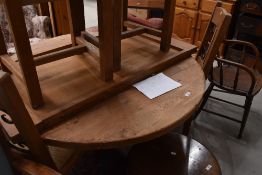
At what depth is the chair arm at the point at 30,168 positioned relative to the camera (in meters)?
0.77

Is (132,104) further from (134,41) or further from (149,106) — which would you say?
(134,41)

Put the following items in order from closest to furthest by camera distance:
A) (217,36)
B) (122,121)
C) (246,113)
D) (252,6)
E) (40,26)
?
1. (122,121)
2. (217,36)
3. (246,113)
4. (40,26)
5. (252,6)

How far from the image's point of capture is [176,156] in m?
1.17

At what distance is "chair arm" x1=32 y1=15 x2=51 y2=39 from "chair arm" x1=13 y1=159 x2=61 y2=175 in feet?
6.08

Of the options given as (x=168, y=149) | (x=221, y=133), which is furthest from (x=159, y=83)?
(x=221, y=133)

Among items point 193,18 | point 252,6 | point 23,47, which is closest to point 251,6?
point 252,6

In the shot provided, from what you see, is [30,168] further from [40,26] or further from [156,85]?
[40,26]

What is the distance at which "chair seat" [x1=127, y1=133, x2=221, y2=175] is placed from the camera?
1.10 m

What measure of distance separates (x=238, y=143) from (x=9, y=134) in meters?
1.68

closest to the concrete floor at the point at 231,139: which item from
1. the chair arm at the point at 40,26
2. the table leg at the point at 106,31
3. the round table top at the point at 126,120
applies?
the round table top at the point at 126,120

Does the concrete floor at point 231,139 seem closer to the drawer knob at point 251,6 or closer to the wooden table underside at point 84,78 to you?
the wooden table underside at point 84,78

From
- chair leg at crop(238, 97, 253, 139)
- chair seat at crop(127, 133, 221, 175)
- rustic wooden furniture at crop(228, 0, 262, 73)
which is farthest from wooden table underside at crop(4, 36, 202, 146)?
rustic wooden furniture at crop(228, 0, 262, 73)

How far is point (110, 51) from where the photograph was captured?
0.97m

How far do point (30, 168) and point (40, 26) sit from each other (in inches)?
75.0
